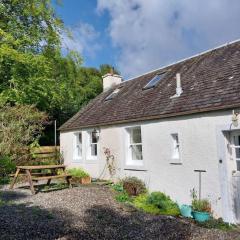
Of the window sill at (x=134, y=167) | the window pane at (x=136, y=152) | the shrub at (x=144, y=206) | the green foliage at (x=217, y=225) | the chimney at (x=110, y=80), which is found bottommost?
the green foliage at (x=217, y=225)

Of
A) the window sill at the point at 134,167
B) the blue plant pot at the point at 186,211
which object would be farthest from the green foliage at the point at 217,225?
the window sill at the point at 134,167

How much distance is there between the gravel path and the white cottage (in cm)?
176

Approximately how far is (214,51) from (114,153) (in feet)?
20.6

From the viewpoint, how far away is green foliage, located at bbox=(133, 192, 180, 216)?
9.66 metres

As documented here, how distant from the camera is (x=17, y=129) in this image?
16.9 m

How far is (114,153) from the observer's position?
14289 millimetres

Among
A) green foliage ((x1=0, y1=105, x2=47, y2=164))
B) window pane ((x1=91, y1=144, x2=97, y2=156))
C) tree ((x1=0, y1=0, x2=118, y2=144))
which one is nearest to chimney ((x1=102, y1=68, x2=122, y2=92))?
tree ((x1=0, y1=0, x2=118, y2=144))

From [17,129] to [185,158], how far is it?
32.8 ft

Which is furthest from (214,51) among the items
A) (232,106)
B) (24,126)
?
(24,126)

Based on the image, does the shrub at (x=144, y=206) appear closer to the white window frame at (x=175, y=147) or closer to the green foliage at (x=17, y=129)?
the white window frame at (x=175, y=147)

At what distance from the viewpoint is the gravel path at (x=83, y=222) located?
6930 mm

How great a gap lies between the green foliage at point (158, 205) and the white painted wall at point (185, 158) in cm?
57

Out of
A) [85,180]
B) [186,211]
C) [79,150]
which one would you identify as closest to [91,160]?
[85,180]

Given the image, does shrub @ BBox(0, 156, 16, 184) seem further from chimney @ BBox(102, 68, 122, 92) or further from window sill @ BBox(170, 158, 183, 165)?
window sill @ BBox(170, 158, 183, 165)
